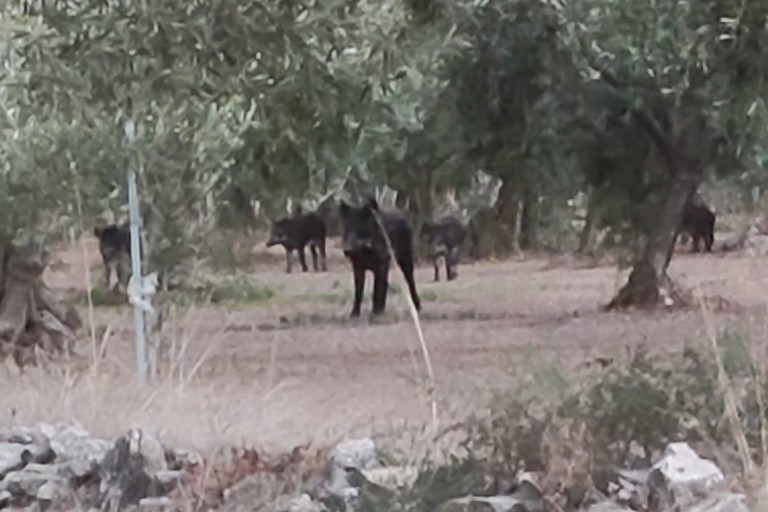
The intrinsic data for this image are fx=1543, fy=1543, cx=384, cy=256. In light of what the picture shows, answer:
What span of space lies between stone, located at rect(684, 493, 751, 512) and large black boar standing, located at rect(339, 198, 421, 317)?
875 centimetres

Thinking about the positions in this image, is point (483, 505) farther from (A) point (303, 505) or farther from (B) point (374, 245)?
(B) point (374, 245)

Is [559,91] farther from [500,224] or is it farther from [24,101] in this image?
[500,224]

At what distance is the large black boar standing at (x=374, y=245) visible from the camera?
13.4 m

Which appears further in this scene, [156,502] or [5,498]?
[5,498]

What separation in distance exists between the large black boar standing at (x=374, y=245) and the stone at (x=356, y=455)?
7362mm

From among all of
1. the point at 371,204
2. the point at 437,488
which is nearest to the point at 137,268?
the point at 437,488

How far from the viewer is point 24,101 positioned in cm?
613

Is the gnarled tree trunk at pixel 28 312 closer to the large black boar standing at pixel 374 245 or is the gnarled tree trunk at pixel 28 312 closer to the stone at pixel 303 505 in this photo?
the large black boar standing at pixel 374 245

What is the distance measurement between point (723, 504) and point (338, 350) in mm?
7002

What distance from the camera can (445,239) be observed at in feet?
61.0

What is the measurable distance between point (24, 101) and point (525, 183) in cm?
623

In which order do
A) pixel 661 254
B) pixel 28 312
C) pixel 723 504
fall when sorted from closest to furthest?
1. pixel 723 504
2. pixel 28 312
3. pixel 661 254

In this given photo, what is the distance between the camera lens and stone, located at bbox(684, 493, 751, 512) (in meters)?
4.41

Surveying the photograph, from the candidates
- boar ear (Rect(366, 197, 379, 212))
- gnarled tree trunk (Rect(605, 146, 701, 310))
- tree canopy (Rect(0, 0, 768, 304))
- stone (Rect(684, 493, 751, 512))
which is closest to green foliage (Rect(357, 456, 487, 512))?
stone (Rect(684, 493, 751, 512))
